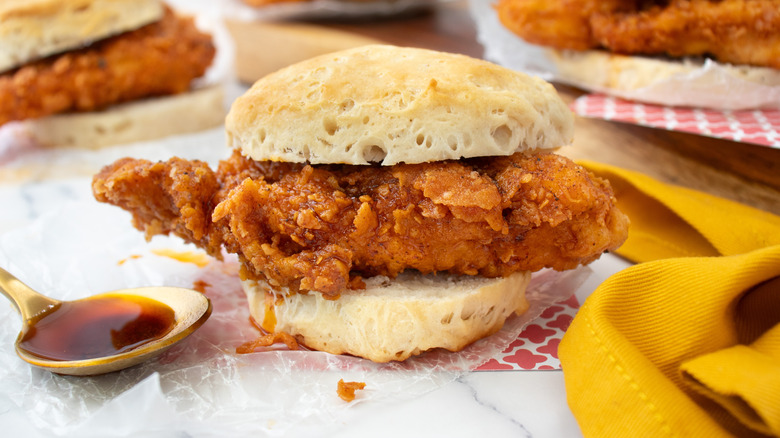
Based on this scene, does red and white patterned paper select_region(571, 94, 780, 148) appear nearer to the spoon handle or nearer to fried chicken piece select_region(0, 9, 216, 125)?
the spoon handle

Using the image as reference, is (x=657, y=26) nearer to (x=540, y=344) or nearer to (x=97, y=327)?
(x=540, y=344)

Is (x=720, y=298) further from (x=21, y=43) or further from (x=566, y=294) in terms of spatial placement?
(x=21, y=43)

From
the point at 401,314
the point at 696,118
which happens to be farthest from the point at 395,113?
the point at 696,118

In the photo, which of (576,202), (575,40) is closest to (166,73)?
(575,40)

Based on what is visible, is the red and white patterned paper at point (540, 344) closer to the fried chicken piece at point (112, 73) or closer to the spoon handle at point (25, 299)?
the spoon handle at point (25, 299)

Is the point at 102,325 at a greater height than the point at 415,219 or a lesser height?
lesser
